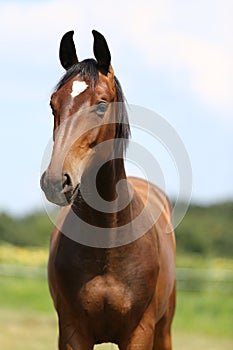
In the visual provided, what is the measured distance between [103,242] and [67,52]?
45.9 inches

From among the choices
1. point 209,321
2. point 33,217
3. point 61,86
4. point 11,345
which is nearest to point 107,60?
point 61,86

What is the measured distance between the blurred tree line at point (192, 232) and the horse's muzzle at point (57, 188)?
26.0 m

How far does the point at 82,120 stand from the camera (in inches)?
154

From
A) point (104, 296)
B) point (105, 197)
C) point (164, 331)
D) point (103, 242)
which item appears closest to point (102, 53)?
point (105, 197)

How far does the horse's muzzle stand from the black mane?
25.1 inches

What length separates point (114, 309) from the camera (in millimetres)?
4395

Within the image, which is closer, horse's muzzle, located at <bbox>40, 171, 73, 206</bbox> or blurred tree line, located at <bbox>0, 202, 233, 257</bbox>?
horse's muzzle, located at <bbox>40, 171, 73, 206</bbox>

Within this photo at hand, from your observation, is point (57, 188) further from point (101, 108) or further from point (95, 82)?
point (95, 82)

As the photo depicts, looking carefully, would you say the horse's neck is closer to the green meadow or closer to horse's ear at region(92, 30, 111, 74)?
horse's ear at region(92, 30, 111, 74)

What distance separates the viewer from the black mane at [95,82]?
4.07m

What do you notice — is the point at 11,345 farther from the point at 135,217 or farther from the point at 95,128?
Result: the point at 95,128

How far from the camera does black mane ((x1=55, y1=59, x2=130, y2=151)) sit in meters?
4.07

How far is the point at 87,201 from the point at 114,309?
67 centimetres

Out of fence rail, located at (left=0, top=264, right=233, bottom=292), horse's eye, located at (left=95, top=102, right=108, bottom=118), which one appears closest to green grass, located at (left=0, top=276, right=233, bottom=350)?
fence rail, located at (left=0, top=264, right=233, bottom=292)
